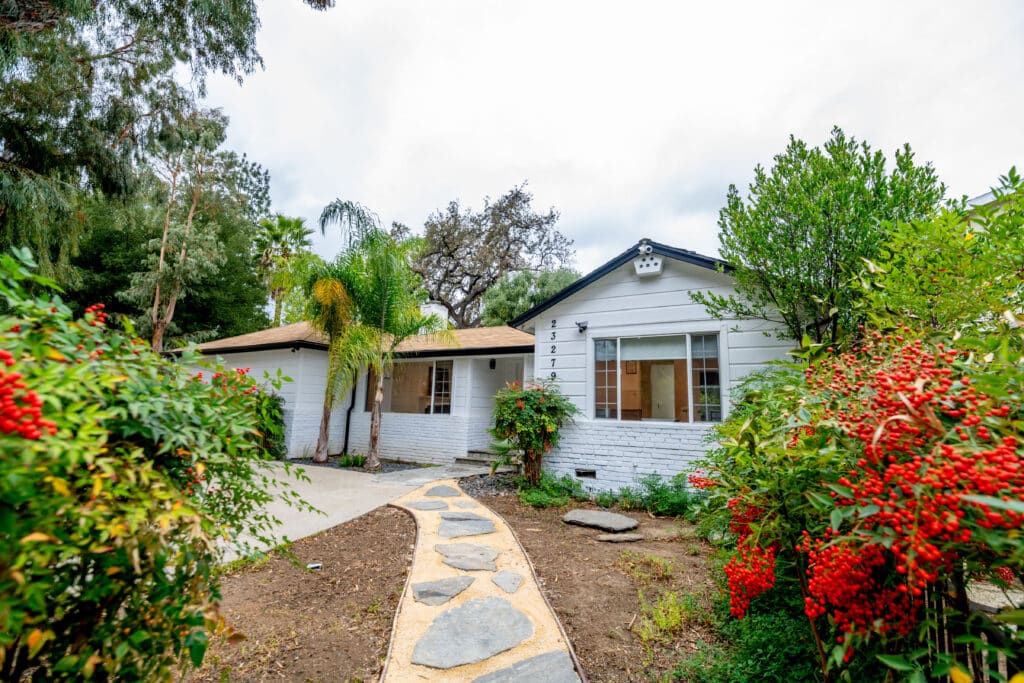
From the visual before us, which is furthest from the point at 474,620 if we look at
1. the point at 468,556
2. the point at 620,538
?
the point at 620,538

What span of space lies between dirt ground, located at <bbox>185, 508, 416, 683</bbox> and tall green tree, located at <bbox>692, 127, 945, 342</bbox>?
4.89 m

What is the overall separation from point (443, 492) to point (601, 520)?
260 centimetres

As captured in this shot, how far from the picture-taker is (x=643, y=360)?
698cm

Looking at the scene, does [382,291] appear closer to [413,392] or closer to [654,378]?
[413,392]

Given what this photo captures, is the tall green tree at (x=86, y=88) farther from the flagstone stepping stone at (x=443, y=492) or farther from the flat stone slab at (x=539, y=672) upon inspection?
the flat stone slab at (x=539, y=672)

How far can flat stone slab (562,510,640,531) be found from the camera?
17.2 feet

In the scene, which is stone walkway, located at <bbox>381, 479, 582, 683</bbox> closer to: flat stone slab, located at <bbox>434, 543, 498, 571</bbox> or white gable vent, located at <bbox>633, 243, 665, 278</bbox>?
flat stone slab, located at <bbox>434, 543, 498, 571</bbox>

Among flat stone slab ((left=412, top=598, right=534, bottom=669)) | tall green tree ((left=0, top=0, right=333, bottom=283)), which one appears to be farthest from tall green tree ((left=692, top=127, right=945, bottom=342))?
tall green tree ((left=0, top=0, right=333, bottom=283))

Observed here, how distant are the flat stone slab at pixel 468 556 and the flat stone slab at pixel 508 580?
16 cm

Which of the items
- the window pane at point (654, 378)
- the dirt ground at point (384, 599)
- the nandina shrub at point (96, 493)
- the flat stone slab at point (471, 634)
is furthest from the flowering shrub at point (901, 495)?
the window pane at point (654, 378)

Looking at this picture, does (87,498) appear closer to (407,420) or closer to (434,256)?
(407,420)

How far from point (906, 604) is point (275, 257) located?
2359 centimetres

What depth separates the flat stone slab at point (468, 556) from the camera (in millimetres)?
3959

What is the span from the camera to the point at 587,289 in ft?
24.4
